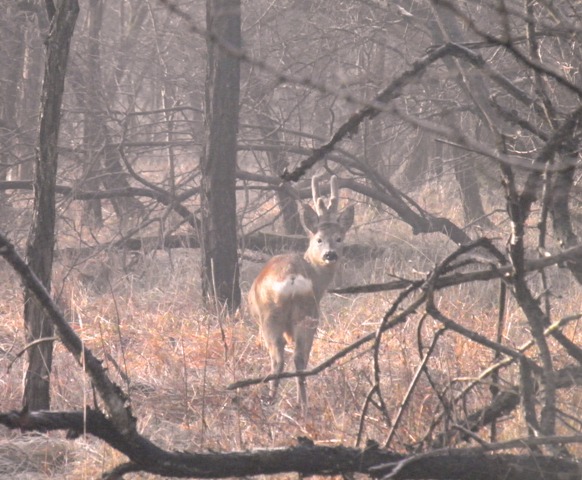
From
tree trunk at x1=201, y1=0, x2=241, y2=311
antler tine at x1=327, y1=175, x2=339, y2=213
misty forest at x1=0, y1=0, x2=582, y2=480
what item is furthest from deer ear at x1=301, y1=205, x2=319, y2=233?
tree trunk at x1=201, y1=0, x2=241, y2=311

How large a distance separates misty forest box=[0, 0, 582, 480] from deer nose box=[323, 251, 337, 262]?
9 cm

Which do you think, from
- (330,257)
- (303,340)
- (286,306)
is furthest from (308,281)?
(330,257)

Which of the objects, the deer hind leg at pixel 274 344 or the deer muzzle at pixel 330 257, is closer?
the deer hind leg at pixel 274 344

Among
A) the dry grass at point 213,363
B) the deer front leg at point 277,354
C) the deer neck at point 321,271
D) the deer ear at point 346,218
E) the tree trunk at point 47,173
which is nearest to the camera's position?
the dry grass at point 213,363

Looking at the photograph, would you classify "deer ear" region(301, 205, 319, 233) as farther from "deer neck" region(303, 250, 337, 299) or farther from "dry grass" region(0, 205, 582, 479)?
"dry grass" region(0, 205, 582, 479)

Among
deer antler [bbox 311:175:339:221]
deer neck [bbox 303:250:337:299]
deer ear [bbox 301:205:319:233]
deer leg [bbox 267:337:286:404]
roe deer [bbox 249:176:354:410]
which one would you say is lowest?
deer leg [bbox 267:337:286:404]

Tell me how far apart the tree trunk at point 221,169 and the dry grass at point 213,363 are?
0.42 meters

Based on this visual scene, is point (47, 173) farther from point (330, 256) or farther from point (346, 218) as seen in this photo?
point (346, 218)

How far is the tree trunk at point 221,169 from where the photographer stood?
9883 mm

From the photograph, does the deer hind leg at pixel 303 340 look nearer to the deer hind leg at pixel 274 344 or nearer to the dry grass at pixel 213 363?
the deer hind leg at pixel 274 344

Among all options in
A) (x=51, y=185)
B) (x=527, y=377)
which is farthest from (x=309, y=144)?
(x=527, y=377)

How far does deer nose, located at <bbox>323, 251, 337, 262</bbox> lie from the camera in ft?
28.4

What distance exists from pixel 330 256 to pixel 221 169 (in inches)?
75.9

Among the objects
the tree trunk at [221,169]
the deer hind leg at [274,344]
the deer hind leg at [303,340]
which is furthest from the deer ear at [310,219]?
the deer hind leg at [303,340]
